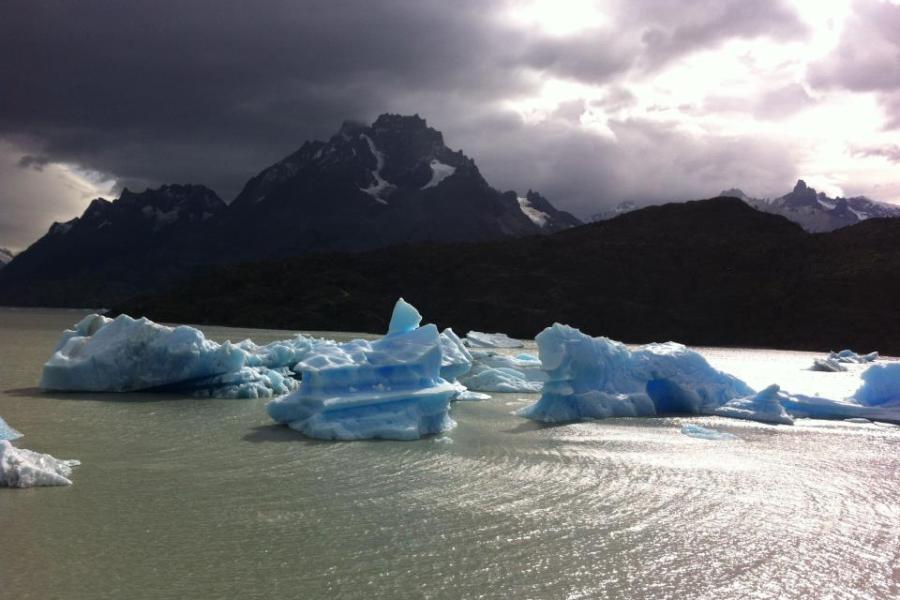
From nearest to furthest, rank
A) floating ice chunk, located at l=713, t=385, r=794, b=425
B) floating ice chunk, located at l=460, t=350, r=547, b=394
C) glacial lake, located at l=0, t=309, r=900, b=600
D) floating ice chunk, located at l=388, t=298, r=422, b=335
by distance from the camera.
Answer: glacial lake, located at l=0, t=309, r=900, b=600, floating ice chunk, located at l=388, t=298, r=422, b=335, floating ice chunk, located at l=713, t=385, r=794, b=425, floating ice chunk, located at l=460, t=350, r=547, b=394

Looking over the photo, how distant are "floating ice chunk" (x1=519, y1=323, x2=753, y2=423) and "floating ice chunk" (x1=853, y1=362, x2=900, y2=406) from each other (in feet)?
11.4

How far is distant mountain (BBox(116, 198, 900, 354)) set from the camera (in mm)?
70188

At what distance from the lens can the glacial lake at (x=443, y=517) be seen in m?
6.20

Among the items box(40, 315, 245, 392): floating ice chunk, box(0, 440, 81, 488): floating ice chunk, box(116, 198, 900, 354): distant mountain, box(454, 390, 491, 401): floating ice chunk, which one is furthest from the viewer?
box(116, 198, 900, 354): distant mountain

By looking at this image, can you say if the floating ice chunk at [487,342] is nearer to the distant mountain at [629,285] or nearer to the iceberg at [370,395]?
the distant mountain at [629,285]

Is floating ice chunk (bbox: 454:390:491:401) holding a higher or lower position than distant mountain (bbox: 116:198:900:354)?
lower

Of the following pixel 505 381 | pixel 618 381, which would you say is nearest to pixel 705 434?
pixel 618 381

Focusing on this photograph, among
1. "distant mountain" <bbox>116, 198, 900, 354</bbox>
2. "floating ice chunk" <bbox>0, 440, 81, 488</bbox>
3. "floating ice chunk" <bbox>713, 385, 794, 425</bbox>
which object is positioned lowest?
"floating ice chunk" <bbox>0, 440, 81, 488</bbox>

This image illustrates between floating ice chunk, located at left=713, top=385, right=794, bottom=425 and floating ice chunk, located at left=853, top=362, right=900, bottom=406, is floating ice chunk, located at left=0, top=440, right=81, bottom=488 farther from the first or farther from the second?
floating ice chunk, located at left=853, top=362, right=900, bottom=406

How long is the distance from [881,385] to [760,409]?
15.2ft

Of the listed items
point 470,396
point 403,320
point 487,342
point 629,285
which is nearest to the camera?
point 403,320

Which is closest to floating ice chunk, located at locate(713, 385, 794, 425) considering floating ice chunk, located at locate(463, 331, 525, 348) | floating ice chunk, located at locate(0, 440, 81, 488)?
floating ice chunk, located at locate(0, 440, 81, 488)

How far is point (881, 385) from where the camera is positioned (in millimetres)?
19125

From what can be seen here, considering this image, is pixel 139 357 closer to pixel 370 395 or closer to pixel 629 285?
pixel 370 395
